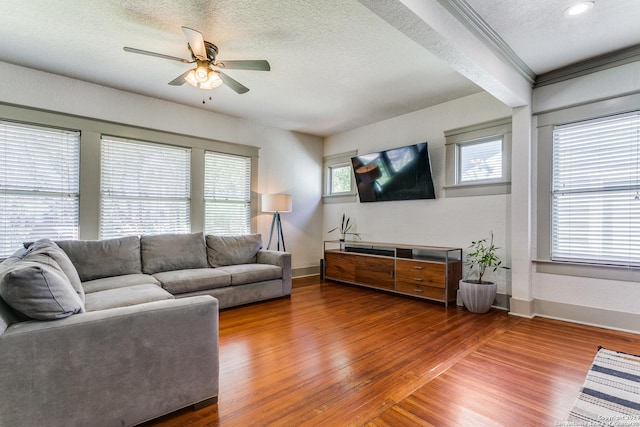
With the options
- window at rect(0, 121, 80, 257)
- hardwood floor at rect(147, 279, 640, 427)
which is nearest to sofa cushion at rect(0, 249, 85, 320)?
hardwood floor at rect(147, 279, 640, 427)

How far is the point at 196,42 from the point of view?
2.40 metres

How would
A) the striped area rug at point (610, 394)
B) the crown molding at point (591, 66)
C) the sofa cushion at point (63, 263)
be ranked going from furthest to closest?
the crown molding at point (591, 66)
the sofa cushion at point (63, 263)
the striped area rug at point (610, 394)

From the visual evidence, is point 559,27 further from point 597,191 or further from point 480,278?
point 480,278

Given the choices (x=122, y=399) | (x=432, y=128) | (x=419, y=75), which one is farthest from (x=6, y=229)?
(x=432, y=128)

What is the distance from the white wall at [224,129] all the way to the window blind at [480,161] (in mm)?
2765

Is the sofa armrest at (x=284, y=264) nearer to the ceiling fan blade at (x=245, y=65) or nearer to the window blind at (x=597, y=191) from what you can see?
the ceiling fan blade at (x=245, y=65)

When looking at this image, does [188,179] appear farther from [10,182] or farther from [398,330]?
[398,330]

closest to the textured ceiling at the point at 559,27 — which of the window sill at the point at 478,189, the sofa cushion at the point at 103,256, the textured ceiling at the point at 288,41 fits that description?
the textured ceiling at the point at 288,41

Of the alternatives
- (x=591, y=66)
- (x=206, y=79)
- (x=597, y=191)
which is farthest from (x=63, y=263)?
Answer: (x=591, y=66)

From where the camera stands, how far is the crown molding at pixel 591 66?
9.46ft

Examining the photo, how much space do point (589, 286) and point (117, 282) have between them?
4.81 meters

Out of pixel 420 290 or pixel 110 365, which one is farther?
pixel 420 290

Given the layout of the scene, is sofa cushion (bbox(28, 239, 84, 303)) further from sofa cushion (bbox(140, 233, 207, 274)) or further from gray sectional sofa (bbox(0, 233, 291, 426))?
sofa cushion (bbox(140, 233, 207, 274))

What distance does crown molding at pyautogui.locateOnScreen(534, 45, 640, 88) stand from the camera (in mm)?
2883
